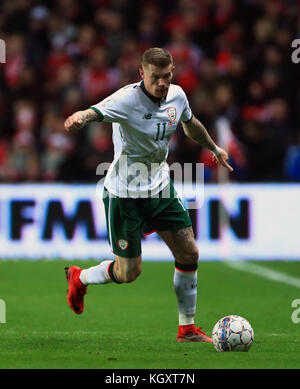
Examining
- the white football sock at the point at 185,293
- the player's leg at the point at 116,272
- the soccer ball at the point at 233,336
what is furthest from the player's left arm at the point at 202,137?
the soccer ball at the point at 233,336

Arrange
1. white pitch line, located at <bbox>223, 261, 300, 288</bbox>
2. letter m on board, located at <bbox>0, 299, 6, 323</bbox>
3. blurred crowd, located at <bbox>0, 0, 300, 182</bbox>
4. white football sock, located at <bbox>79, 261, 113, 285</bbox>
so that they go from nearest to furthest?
white football sock, located at <bbox>79, 261, 113, 285</bbox>, letter m on board, located at <bbox>0, 299, 6, 323</bbox>, white pitch line, located at <bbox>223, 261, 300, 288</bbox>, blurred crowd, located at <bbox>0, 0, 300, 182</bbox>

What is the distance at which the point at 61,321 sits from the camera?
25.9 ft

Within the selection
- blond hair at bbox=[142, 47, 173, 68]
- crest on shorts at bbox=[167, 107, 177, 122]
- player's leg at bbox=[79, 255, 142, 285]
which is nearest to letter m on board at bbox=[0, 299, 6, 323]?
player's leg at bbox=[79, 255, 142, 285]

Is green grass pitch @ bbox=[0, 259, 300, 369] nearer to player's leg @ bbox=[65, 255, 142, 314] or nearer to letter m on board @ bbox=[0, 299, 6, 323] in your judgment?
letter m on board @ bbox=[0, 299, 6, 323]

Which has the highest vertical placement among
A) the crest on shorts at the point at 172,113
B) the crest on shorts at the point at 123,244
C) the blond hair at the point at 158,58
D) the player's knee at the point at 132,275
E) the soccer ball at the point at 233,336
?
the blond hair at the point at 158,58

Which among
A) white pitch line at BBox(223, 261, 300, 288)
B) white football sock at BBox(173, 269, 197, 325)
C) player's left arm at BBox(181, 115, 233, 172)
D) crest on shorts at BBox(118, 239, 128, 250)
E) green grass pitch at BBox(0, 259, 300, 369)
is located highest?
player's left arm at BBox(181, 115, 233, 172)

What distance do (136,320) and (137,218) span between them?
4.80 feet

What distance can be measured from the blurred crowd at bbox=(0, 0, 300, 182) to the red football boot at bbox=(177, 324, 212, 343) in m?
6.63

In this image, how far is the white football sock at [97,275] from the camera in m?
7.05

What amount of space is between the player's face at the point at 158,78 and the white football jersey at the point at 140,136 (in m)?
0.12

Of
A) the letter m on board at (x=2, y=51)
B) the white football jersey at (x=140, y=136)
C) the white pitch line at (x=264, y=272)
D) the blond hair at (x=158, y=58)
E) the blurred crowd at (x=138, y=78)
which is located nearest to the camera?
the blond hair at (x=158, y=58)

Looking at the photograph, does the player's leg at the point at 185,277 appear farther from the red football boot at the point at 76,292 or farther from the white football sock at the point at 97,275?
the red football boot at the point at 76,292

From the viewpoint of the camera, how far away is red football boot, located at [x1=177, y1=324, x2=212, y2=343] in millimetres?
6805
